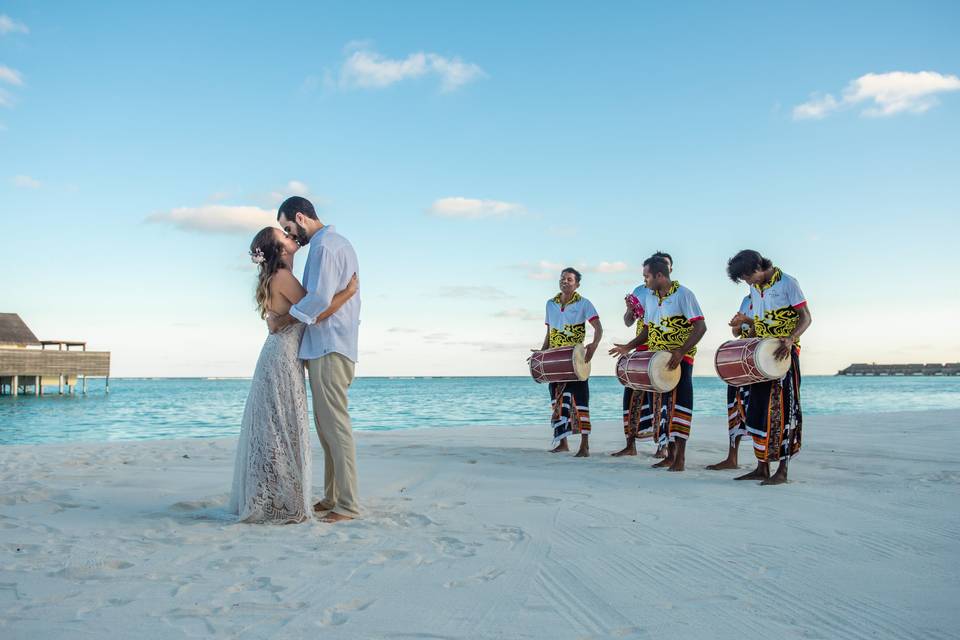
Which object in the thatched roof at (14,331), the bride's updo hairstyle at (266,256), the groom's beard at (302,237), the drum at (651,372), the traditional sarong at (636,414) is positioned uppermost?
the thatched roof at (14,331)

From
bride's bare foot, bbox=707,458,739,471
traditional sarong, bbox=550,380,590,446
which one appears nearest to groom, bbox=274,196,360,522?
bride's bare foot, bbox=707,458,739,471

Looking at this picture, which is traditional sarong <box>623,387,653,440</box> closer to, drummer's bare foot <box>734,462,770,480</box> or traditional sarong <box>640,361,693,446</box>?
traditional sarong <box>640,361,693,446</box>

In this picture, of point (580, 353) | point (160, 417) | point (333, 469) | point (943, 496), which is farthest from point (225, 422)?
point (943, 496)

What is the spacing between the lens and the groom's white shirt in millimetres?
4156

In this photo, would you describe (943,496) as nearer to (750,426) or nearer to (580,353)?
(750,426)

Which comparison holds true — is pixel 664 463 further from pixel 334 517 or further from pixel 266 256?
pixel 266 256

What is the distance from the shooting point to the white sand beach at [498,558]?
8.35ft

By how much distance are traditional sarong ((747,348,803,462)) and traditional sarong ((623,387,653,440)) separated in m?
1.62

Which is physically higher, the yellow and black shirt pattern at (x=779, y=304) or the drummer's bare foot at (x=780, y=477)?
the yellow and black shirt pattern at (x=779, y=304)

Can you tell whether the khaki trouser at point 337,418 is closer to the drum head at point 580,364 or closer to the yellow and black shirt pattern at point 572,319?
the drum head at point 580,364

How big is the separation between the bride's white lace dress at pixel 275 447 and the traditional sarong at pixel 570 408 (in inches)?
164

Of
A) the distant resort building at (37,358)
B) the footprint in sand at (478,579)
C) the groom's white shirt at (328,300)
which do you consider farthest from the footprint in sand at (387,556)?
the distant resort building at (37,358)

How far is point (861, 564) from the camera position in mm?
3314

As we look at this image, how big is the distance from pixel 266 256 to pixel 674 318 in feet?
13.4
